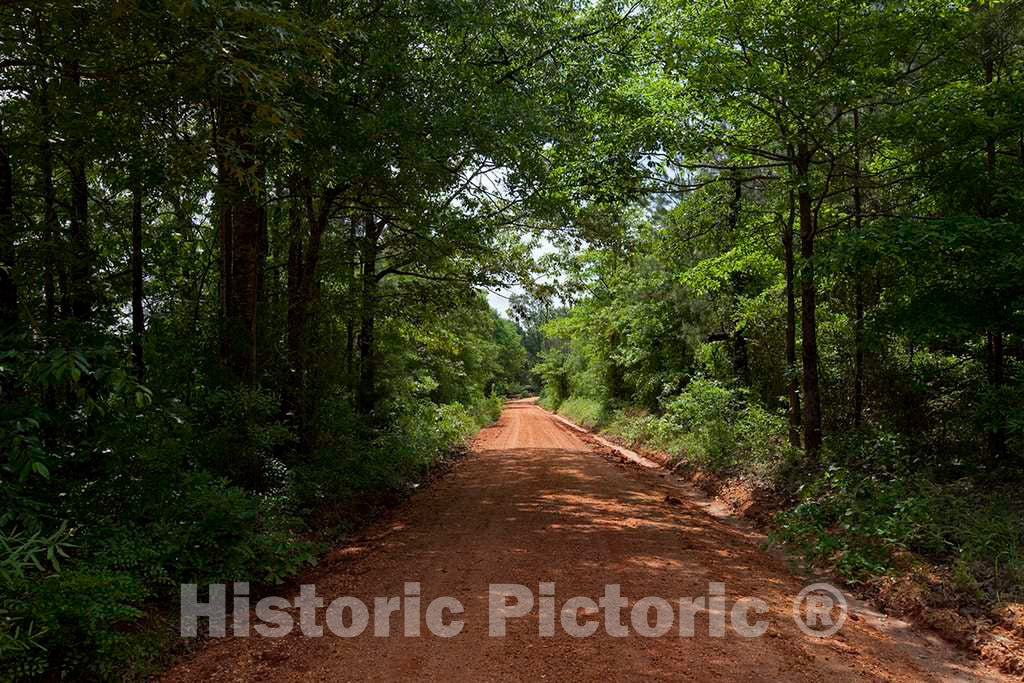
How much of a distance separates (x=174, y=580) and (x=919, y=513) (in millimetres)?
7164

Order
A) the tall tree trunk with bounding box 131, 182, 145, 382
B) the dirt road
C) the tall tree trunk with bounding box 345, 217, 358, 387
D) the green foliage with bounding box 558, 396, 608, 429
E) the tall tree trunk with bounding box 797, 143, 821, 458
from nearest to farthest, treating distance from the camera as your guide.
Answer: the dirt road, the tall tree trunk with bounding box 131, 182, 145, 382, the tall tree trunk with bounding box 797, 143, 821, 458, the tall tree trunk with bounding box 345, 217, 358, 387, the green foliage with bounding box 558, 396, 608, 429

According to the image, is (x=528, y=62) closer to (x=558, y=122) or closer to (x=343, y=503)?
(x=558, y=122)

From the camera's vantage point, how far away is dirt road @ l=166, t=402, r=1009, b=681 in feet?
12.7

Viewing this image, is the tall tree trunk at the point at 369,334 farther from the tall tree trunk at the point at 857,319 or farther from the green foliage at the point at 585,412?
the green foliage at the point at 585,412

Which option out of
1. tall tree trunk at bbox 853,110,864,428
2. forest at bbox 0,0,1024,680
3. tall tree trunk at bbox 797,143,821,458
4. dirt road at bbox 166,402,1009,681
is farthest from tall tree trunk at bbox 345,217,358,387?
tall tree trunk at bbox 853,110,864,428

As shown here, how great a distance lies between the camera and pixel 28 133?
17.8 ft

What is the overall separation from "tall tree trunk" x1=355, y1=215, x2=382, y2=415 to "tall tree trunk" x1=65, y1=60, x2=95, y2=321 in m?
6.33

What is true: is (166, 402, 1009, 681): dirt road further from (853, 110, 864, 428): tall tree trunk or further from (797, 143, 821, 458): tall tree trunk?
(853, 110, 864, 428): tall tree trunk

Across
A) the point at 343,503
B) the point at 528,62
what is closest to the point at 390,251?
the point at 528,62

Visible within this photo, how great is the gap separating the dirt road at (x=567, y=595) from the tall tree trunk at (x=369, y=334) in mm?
4189

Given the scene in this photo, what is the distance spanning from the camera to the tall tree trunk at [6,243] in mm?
4801

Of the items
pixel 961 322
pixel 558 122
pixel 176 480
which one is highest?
pixel 558 122

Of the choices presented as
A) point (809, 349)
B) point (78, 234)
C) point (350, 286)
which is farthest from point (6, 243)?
point (809, 349)

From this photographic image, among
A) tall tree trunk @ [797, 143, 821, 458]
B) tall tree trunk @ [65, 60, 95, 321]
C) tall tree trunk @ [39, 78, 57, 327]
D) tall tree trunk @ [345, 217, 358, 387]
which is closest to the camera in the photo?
tall tree trunk @ [39, 78, 57, 327]
